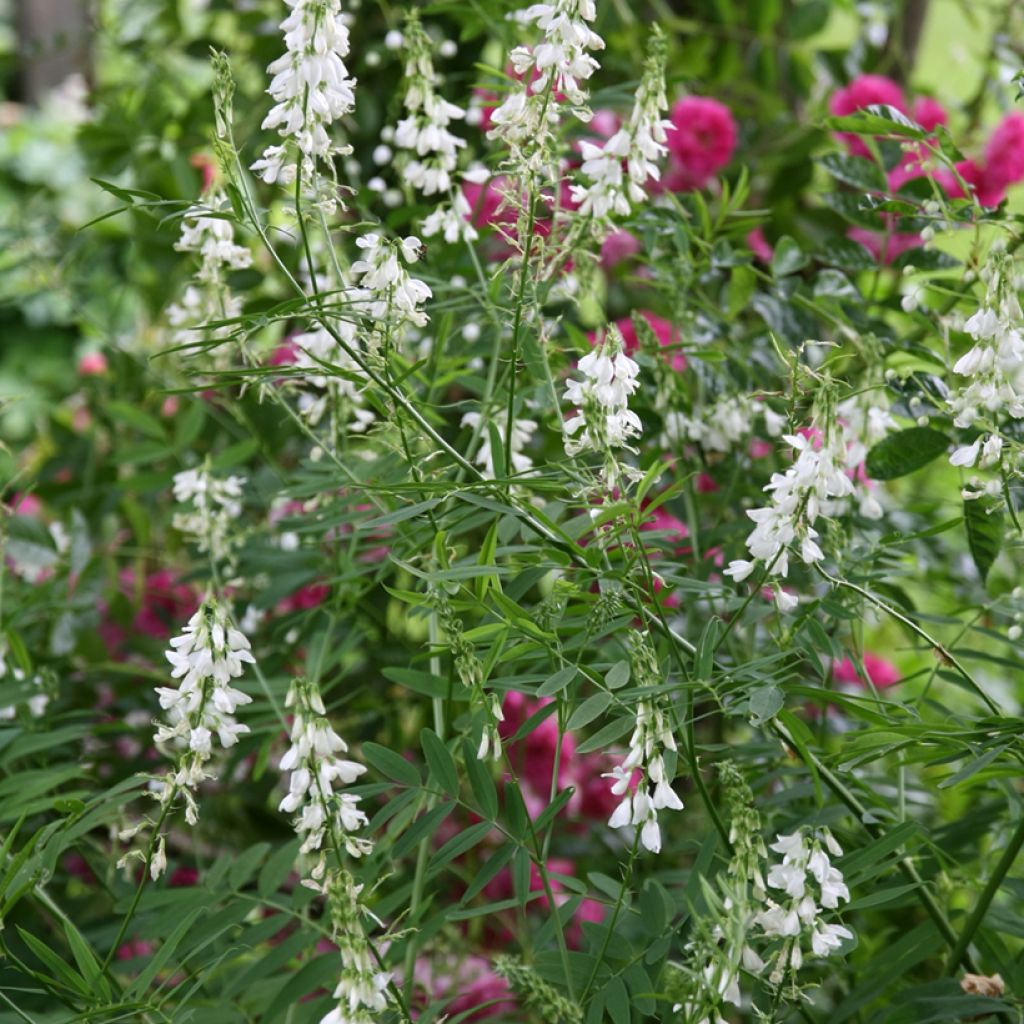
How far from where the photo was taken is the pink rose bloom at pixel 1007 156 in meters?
1.59

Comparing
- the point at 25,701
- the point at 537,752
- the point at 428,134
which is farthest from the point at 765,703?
the point at 537,752

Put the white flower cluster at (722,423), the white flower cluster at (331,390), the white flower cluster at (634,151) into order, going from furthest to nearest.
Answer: the white flower cluster at (722,423) < the white flower cluster at (331,390) < the white flower cluster at (634,151)

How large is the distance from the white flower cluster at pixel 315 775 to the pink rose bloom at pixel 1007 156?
1.21m

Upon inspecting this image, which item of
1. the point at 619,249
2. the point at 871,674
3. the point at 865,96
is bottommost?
the point at 871,674

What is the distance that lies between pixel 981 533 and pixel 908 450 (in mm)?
100

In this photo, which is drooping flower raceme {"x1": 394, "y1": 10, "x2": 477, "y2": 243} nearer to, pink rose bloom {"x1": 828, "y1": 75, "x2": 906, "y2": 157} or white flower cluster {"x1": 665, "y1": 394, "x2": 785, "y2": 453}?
white flower cluster {"x1": 665, "y1": 394, "x2": 785, "y2": 453}

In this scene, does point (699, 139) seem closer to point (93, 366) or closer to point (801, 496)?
point (801, 496)

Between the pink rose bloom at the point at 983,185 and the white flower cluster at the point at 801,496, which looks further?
the pink rose bloom at the point at 983,185

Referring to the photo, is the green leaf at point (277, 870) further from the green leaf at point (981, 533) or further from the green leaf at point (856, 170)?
the green leaf at point (856, 170)

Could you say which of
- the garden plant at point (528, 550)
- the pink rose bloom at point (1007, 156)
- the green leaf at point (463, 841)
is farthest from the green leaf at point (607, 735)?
the pink rose bloom at point (1007, 156)

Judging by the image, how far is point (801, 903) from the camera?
2.35 ft

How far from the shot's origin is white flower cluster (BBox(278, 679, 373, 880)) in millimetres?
713

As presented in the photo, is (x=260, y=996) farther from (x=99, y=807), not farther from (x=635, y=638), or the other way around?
(x=635, y=638)

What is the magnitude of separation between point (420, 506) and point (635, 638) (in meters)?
0.14
